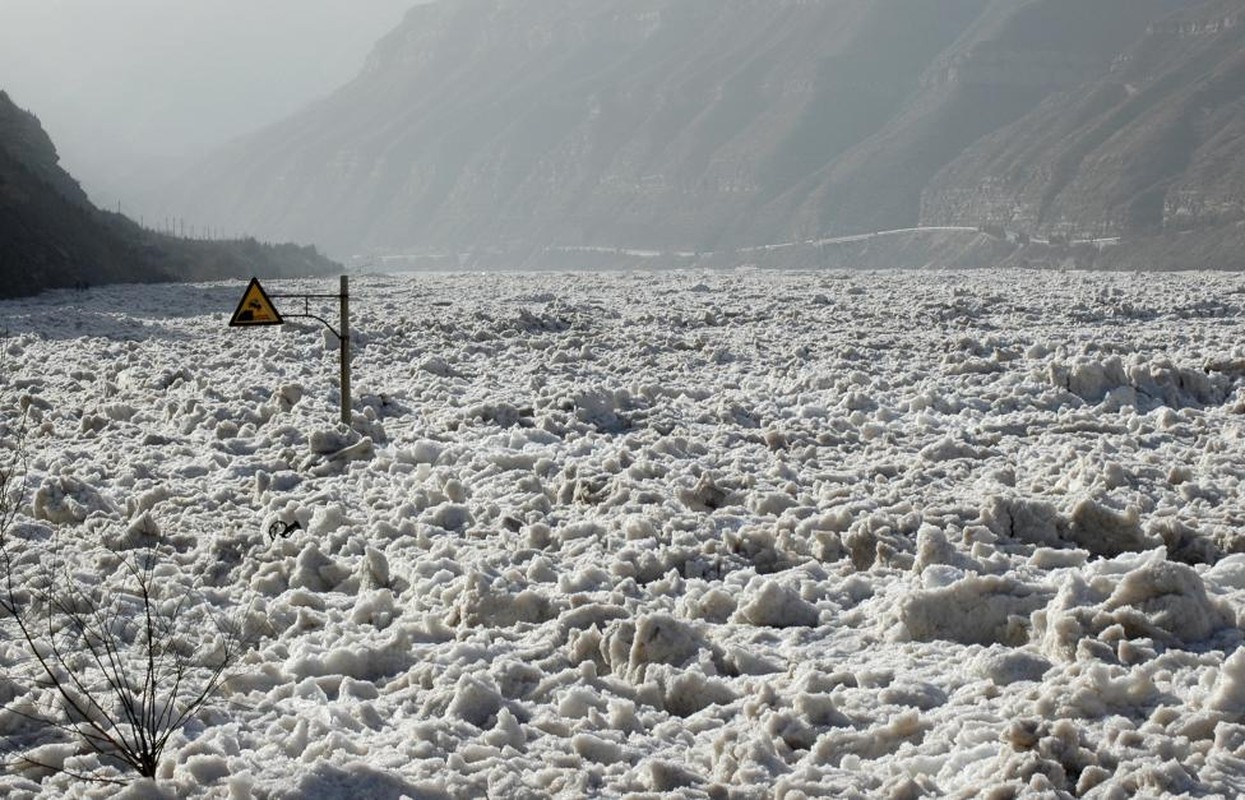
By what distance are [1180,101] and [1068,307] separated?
128 meters

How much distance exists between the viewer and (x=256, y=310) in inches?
416

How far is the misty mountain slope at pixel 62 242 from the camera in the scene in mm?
43094

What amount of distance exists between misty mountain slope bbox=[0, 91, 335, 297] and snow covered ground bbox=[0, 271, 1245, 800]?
30160mm

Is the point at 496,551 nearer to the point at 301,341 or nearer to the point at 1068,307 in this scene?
the point at 301,341

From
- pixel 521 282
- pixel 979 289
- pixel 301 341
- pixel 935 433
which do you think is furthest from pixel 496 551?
pixel 521 282

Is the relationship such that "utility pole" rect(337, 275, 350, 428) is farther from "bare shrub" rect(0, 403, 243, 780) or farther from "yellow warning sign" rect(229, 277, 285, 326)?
"bare shrub" rect(0, 403, 243, 780)

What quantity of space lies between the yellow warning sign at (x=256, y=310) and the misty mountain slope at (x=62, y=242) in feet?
100

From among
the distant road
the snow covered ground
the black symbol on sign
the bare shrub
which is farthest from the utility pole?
the distant road

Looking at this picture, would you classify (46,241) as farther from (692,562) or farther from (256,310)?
(692,562)

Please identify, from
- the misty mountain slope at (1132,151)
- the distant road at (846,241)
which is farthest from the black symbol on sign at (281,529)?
→ the distant road at (846,241)

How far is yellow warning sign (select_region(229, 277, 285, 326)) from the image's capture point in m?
10.6

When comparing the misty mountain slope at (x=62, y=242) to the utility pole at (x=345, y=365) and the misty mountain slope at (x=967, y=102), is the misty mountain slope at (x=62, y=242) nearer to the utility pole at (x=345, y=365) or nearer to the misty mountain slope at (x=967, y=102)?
the utility pole at (x=345, y=365)

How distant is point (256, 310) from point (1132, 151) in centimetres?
14198

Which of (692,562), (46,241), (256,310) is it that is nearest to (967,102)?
(46,241)
